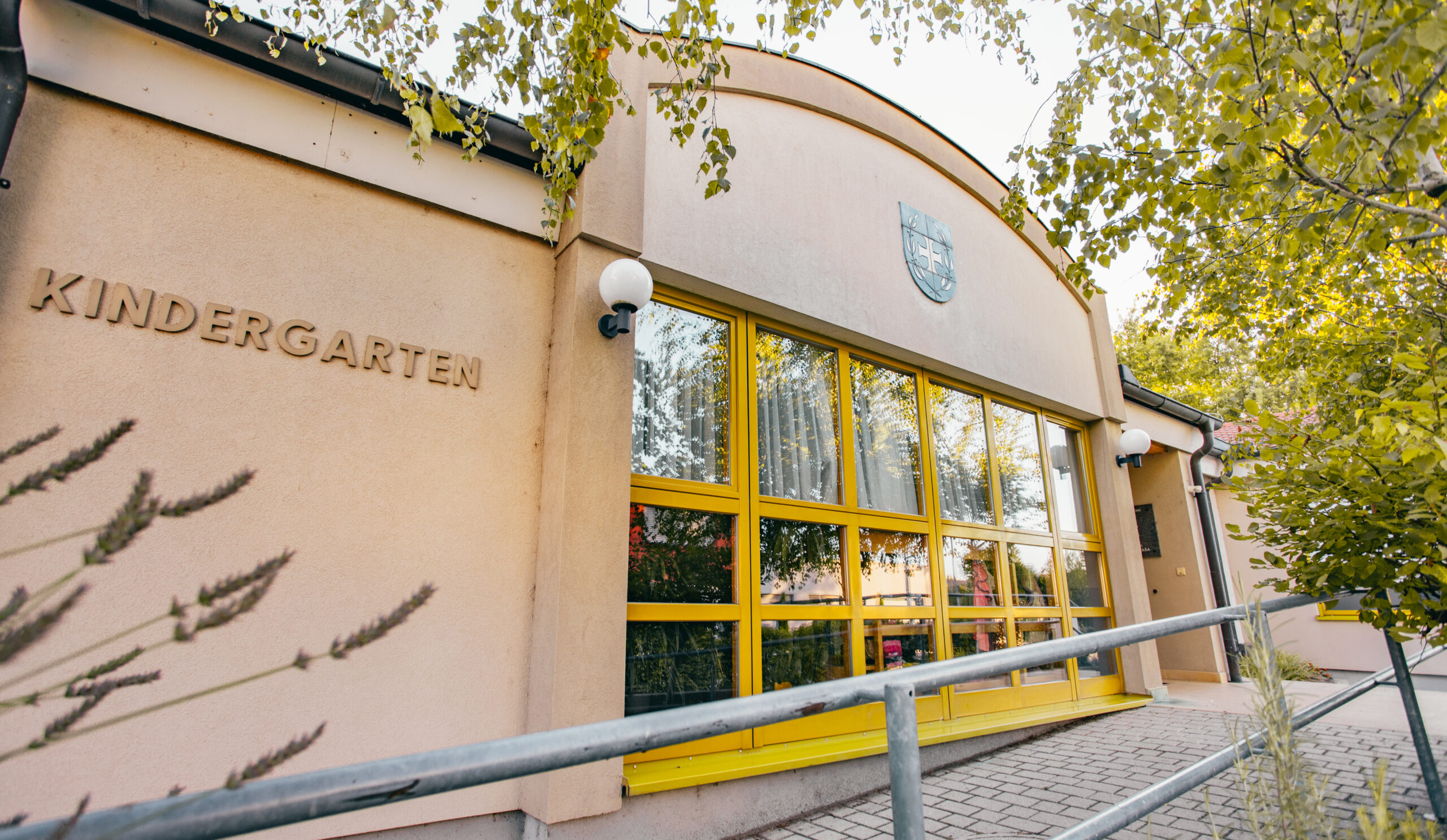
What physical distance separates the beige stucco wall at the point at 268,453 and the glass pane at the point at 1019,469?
14.6 ft

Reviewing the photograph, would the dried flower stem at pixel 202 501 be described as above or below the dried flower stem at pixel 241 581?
above

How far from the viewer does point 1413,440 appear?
6.83 ft

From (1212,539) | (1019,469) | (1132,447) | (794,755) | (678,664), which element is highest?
(1132,447)

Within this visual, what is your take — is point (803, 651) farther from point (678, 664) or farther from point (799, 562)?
point (678, 664)

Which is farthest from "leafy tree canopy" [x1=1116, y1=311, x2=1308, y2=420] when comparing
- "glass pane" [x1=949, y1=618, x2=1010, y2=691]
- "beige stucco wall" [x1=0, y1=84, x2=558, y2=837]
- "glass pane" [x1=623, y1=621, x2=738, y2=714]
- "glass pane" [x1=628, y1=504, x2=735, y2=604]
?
"beige stucco wall" [x1=0, y1=84, x2=558, y2=837]

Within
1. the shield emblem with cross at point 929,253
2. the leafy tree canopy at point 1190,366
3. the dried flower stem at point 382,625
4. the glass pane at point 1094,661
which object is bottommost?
the glass pane at point 1094,661

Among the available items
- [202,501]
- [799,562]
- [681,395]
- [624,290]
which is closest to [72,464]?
[202,501]

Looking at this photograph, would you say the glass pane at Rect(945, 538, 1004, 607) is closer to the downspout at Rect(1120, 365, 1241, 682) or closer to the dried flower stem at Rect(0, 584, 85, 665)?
the downspout at Rect(1120, 365, 1241, 682)

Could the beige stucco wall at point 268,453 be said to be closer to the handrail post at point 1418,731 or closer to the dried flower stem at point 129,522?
the dried flower stem at point 129,522

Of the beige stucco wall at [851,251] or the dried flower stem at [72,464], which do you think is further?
the beige stucco wall at [851,251]

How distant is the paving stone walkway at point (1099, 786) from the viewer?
3361mm

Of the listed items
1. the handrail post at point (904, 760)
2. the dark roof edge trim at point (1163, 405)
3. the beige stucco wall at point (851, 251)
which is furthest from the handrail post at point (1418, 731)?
the dark roof edge trim at point (1163, 405)

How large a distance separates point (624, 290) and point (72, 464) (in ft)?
9.66

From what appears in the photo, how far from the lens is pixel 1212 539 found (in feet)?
28.9
